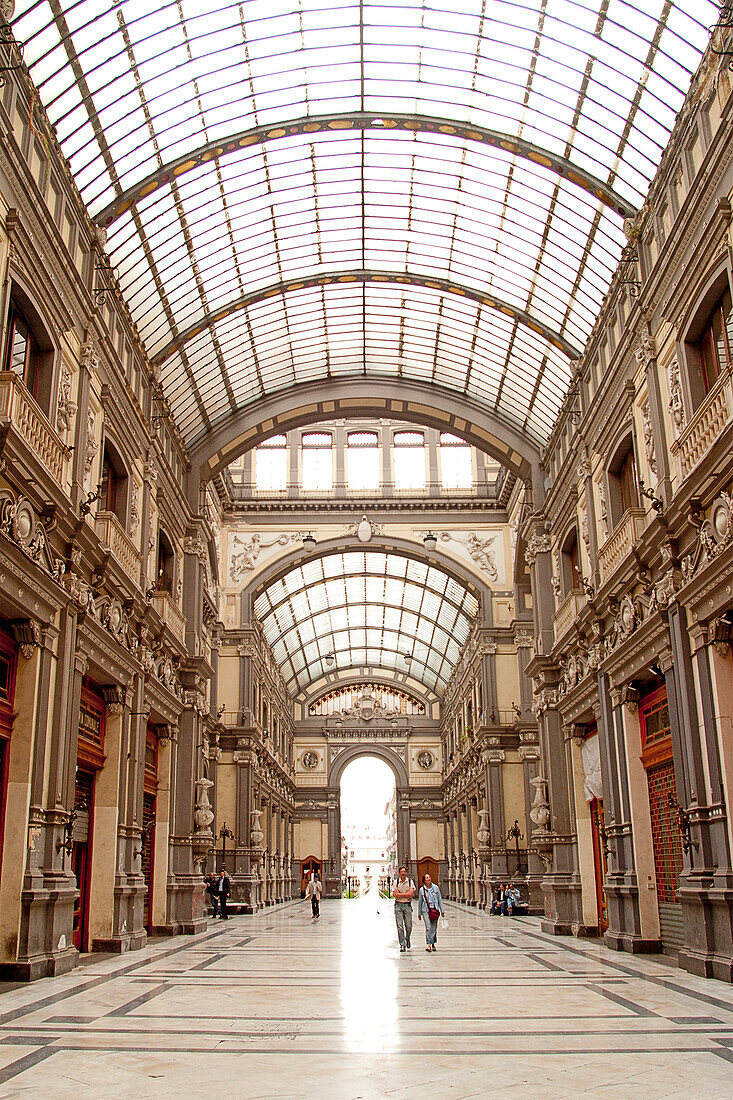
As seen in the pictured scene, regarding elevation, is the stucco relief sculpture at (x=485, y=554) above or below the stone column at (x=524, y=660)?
above

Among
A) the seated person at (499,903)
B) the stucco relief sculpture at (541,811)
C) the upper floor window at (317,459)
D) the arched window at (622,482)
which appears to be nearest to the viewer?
the arched window at (622,482)

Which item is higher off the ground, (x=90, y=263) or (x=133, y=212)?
(x=133, y=212)

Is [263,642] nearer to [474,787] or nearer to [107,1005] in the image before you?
[474,787]

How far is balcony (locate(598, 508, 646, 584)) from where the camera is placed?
16.2 metres

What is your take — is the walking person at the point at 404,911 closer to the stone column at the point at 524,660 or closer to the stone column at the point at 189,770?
the stone column at the point at 189,770

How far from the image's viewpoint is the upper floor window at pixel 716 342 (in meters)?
13.1

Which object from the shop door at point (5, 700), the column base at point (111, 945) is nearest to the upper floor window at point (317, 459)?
the column base at point (111, 945)

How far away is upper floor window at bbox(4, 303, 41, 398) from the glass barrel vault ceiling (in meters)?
3.65

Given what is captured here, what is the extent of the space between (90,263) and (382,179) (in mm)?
7771

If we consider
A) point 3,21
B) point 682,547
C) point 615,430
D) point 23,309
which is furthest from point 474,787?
point 3,21

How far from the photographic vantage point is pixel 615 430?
1880 cm

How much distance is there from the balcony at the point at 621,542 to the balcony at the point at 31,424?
939 cm

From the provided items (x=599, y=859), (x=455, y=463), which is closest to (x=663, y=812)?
(x=599, y=859)

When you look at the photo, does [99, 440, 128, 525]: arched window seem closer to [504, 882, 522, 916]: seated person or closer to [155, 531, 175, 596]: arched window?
[155, 531, 175, 596]: arched window
